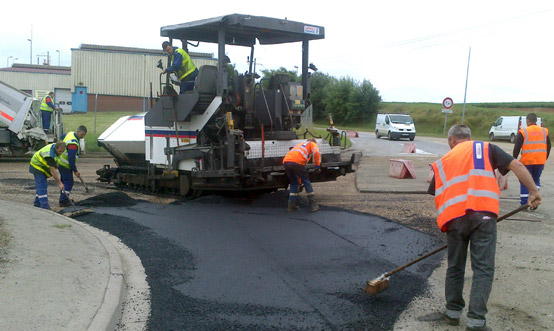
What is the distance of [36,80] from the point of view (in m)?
49.4

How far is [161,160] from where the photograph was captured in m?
10.1

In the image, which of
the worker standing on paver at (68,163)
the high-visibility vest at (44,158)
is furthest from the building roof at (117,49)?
the high-visibility vest at (44,158)

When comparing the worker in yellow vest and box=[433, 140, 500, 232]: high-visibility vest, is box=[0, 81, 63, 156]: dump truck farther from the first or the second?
box=[433, 140, 500, 232]: high-visibility vest

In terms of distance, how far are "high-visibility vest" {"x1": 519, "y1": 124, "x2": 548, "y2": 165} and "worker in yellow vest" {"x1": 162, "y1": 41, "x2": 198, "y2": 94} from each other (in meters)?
5.63

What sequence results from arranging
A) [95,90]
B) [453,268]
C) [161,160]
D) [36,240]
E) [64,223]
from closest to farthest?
[453,268]
[36,240]
[64,223]
[161,160]
[95,90]

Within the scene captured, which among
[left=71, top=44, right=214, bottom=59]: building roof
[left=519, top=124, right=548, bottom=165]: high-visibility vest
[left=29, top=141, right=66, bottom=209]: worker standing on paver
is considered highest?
[left=71, top=44, right=214, bottom=59]: building roof

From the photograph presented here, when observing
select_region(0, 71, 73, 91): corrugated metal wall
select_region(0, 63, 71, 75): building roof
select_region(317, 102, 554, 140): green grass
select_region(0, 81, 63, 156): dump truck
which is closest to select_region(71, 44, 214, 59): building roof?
select_region(0, 71, 73, 91): corrugated metal wall

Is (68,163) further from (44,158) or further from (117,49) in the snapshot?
(117,49)

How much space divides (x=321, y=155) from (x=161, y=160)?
9.70ft

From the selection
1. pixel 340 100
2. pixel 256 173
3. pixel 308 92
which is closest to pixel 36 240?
pixel 256 173

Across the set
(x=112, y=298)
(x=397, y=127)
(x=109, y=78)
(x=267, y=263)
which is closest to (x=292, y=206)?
(x=267, y=263)

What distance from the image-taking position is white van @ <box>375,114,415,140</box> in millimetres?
30141

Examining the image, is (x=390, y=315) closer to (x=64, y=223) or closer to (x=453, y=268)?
(x=453, y=268)

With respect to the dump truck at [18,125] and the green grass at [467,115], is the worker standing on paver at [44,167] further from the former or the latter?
the green grass at [467,115]
